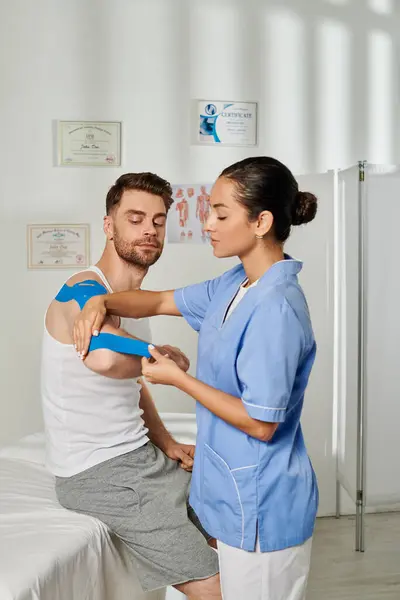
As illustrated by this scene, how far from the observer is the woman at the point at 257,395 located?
1.36 metres

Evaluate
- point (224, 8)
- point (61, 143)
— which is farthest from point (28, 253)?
point (224, 8)

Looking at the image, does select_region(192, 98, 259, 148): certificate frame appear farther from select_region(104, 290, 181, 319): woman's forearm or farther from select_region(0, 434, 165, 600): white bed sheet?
select_region(0, 434, 165, 600): white bed sheet

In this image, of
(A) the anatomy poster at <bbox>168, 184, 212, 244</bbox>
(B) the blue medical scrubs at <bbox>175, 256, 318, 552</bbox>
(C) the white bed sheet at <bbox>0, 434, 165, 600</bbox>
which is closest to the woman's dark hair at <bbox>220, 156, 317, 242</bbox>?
(B) the blue medical scrubs at <bbox>175, 256, 318, 552</bbox>

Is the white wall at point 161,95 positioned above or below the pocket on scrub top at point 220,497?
above

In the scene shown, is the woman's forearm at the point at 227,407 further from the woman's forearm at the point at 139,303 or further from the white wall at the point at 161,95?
the white wall at the point at 161,95

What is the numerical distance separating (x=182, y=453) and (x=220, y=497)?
0.51m

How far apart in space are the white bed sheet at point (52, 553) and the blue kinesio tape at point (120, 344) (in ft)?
1.32

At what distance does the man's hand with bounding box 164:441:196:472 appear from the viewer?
193 centimetres

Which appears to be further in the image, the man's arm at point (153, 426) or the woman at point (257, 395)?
the man's arm at point (153, 426)

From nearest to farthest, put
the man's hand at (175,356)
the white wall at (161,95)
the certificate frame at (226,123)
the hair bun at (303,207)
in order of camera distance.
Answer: the hair bun at (303,207)
the man's hand at (175,356)
the white wall at (161,95)
the certificate frame at (226,123)

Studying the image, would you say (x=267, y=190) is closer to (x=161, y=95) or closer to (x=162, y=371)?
(x=162, y=371)

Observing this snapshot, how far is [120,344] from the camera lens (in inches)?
61.4

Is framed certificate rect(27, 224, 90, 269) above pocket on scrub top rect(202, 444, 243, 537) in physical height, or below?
above

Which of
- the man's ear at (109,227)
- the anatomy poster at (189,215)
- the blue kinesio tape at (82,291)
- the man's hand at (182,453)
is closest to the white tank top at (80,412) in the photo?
the blue kinesio tape at (82,291)
